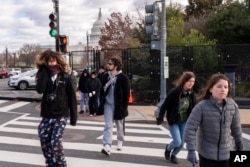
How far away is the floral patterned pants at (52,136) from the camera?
5.30 meters

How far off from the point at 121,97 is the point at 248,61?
11.6 metres

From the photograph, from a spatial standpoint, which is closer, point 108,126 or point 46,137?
point 46,137

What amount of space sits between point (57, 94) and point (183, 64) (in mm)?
12364

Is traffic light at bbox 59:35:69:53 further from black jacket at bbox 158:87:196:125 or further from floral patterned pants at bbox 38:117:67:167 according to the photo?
floral patterned pants at bbox 38:117:67:167

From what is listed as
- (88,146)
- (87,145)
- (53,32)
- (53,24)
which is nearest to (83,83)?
(53,32)

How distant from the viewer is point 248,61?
17625 millimetres

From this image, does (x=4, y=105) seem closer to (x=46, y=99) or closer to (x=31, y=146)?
(x=31, y=146)

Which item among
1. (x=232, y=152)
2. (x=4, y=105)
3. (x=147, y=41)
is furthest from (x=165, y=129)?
(x=147, y=41)

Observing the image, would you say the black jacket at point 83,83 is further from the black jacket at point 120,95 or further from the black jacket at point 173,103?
the black jacket at point 173,103

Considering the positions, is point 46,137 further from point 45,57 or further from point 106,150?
point 106,150

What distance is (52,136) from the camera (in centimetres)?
529

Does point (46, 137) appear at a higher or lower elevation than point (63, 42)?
lower

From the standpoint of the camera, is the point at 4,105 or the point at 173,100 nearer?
the point at 173,100

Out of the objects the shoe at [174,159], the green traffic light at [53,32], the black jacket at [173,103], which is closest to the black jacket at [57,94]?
the black jacket at [173,103]
